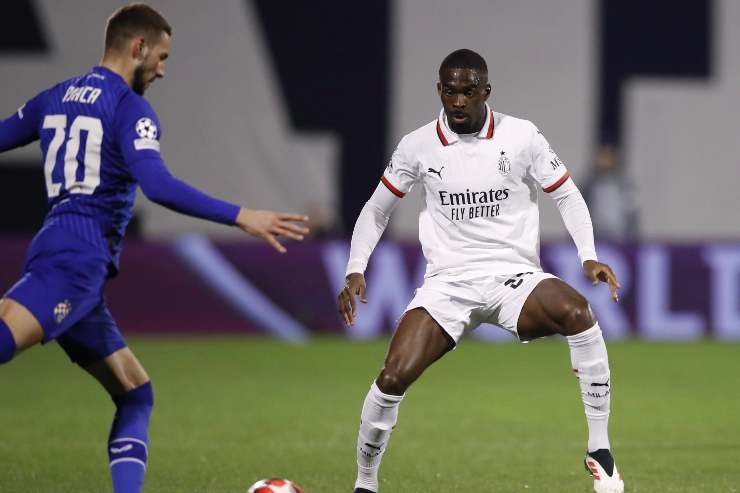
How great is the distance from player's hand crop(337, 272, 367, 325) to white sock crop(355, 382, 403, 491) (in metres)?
0.34

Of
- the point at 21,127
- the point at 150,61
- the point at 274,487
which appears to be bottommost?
the point at 274,487

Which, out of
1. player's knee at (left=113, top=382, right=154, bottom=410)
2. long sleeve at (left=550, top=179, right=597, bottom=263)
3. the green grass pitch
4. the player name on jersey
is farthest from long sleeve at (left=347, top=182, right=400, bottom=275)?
the player name on jersey

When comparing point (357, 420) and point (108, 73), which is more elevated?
point (108, 73)

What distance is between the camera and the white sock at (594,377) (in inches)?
244

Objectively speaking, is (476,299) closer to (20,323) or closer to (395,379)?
(395,379)

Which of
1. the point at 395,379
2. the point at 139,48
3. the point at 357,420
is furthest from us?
the point at 357,420

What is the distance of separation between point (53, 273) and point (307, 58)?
43.6 ft

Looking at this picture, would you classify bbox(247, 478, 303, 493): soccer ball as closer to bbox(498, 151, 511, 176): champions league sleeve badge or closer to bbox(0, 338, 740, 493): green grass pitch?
bbox(0, 338, 740, 493): green grass pitch

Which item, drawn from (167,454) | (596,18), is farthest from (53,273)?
(596,18)

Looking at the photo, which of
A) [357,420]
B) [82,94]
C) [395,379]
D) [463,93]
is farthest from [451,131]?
[357,420]

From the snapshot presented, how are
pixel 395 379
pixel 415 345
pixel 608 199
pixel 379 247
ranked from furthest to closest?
pixel 608 199 < pixel 379 247 < pixel 415 345 < pixel 395 379

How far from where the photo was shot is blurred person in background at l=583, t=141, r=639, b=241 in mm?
15570

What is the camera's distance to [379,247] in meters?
14.2

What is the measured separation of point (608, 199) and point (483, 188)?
31.1ft
